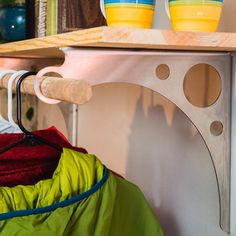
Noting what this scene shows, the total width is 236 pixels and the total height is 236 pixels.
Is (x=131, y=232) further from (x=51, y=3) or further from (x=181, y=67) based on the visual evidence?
(x=51, y=3)

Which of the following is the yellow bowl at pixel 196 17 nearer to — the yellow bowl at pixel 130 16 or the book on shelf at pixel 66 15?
the yellow bowl at pixel 130 16

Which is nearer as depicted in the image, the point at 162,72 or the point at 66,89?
the point at 66,89

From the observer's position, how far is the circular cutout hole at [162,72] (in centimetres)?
74

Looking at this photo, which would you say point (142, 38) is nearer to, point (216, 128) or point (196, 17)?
point (196, 17)

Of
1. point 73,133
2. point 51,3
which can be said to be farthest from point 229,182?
point 73,133

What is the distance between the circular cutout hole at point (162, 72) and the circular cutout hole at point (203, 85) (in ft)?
0.21

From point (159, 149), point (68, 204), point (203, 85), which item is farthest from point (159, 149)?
point (68, 204)

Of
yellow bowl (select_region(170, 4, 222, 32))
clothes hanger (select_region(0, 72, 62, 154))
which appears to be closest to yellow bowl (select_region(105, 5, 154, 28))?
yellow bowl (select_region(170, 4, 222, 32))

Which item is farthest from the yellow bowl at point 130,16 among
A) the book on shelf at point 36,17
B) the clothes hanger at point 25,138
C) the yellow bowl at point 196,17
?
the book on shelf at point 36,17

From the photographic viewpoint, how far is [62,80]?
0.55 metres

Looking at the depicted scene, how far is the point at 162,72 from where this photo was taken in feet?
2.76

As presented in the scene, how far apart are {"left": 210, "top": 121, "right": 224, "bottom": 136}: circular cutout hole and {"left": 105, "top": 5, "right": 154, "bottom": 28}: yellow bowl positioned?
10.1 inches

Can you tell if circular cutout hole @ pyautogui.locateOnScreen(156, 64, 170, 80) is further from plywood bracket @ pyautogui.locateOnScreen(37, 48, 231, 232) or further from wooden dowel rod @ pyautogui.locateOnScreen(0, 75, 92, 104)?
wooden dowel rod @ pyautogui.locateOnScreen(0, 75, 92, 104)

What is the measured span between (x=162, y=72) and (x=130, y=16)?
25 centimetres
